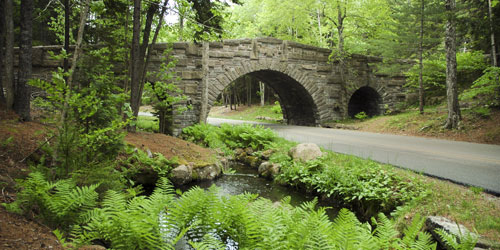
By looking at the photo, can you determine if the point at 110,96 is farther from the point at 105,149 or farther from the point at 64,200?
the point at 64,200

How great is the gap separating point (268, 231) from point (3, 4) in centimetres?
944

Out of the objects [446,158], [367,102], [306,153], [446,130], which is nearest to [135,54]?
[306,153]

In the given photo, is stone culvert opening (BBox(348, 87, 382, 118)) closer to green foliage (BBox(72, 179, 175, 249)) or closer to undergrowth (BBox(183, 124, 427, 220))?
undergrowth (BBox(183, 124, 427, 220))

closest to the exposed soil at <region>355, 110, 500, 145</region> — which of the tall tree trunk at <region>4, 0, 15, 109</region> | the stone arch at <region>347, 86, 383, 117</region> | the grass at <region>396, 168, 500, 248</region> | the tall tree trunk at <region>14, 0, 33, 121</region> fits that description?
the stone arch at <region>347, 86, 383, 117</region>

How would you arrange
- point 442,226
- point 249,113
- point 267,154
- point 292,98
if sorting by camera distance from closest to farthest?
point 442,226
point 267,154
point 292,98
point 249,113

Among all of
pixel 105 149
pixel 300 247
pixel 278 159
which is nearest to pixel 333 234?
pixel 300 247

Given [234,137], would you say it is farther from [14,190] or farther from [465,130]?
[465,130]

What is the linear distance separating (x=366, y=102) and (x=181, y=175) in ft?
51.9

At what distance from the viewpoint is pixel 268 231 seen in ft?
7.00

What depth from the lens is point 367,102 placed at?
18.9 meters

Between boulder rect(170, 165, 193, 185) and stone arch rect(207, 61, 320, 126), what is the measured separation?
7.18 meters

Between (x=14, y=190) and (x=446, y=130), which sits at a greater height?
(x=446, y=130)

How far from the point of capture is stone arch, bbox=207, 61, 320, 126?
44.7 feet

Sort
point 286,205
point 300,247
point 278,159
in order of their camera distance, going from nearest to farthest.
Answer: point 300,247 → point 286,205 → point 278,159
